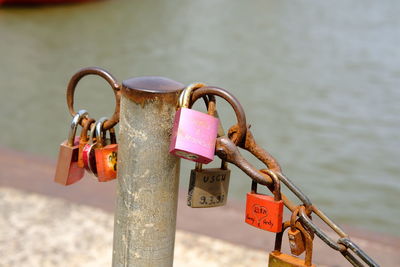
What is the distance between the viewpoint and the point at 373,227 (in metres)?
4.47

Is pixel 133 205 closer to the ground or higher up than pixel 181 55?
closer to the ground

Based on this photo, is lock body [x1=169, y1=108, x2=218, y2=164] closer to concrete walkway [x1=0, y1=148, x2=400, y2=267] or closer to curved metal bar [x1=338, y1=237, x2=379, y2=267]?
curved metal bar [x1=338, y1=237, x2=379, y2=267]

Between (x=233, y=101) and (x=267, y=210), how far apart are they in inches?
9.3

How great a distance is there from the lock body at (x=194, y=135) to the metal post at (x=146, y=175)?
0.14 feet

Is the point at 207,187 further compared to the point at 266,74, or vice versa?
the point at 266,74

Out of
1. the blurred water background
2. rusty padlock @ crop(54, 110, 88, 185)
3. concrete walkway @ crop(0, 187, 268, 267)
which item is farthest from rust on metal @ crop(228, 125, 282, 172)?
the blurred water background

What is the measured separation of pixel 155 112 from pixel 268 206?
0.29 metres

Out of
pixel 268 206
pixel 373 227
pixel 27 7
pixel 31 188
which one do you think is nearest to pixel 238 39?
pixel 27 7

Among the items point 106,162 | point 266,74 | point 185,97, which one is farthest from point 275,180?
point 266,74

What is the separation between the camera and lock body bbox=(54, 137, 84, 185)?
1.53 meters

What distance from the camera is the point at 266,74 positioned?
806 cm

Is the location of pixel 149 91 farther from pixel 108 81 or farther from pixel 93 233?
pixel 93 233

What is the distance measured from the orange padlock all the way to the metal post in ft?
0.52

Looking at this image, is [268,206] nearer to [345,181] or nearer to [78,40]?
[345,181]
